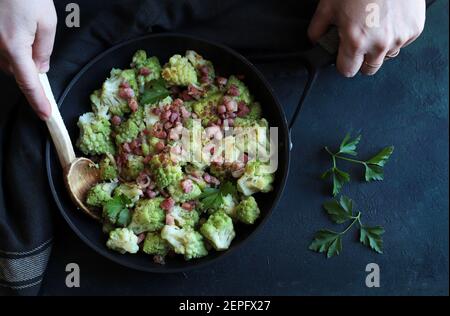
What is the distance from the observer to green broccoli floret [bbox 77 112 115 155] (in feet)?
5.18

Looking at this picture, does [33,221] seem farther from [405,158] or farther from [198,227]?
[405,158]

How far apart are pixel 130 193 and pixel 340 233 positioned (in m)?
0.65

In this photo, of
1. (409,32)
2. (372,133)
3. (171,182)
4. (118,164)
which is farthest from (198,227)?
(409,32)

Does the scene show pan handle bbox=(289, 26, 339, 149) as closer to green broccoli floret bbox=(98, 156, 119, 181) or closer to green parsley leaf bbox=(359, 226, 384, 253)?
green parsley leaf bbox=(359, 226, 384, 253)

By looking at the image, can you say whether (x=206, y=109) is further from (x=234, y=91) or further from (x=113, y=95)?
(x=113, y=95)

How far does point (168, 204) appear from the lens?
1.54 metres

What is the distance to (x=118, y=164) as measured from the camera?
160cm

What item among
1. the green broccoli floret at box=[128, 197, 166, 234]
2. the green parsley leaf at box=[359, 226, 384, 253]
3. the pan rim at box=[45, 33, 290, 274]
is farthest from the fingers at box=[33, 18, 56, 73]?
the green parsley leaf at box=[359, 226, 384, 253]

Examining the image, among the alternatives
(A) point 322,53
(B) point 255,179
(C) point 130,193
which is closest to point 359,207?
(B) point 255,179

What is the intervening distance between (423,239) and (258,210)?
57cm

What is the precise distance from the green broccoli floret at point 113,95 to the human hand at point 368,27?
1.96ft

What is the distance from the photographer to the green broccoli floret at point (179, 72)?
1600mm

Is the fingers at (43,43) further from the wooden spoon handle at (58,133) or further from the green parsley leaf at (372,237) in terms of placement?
the green parsley leaf at (372,237)

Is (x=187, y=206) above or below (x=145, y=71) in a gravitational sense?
below
